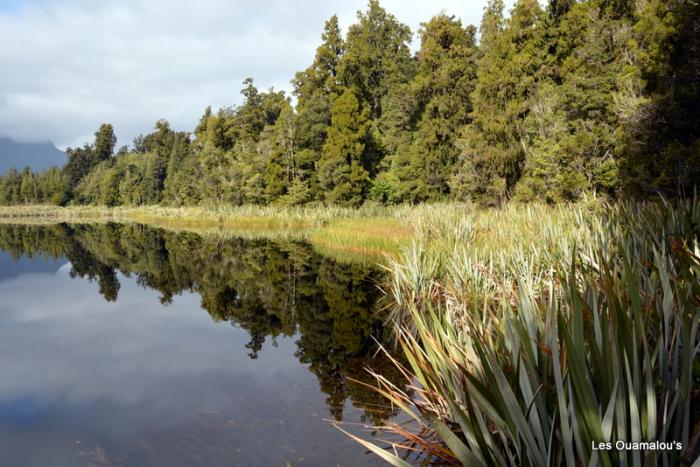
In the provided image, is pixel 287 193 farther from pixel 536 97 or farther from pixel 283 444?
pixel 283 444

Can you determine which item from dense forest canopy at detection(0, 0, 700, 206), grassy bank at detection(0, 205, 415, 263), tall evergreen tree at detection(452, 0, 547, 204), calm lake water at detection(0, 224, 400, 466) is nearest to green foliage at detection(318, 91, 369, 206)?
dense forest canopy at detection(0, 0, 700, 206)

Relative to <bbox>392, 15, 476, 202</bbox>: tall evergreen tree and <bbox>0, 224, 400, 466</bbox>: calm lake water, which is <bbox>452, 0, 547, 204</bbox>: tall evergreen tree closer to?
<bbox>392, 15, 476, 202</bbox>: tall evergreen tree

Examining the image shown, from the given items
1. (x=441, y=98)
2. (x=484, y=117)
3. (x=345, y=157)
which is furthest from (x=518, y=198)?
(x=345, y=157)

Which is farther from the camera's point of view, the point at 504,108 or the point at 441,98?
the point at 441,98

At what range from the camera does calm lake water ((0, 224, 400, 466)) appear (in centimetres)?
452

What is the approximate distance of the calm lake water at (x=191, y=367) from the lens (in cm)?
452

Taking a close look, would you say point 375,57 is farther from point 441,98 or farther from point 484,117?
point 484,117

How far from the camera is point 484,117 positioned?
21609 millimetres

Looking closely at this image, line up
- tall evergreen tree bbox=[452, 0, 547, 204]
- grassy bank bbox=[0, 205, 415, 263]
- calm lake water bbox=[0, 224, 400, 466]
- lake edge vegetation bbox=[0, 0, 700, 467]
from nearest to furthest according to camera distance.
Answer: lake edge vegetation bbox=[0, 0, 700, 467], calm lake water bbox=[0, 224, 400, 466], grassy bank bbox=[0, 205, 415, 263], tall evergreen tree bbox=[452, 0, 547, 204]

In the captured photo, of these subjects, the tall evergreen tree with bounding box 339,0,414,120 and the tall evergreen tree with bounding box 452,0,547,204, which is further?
the tall evergreen tree with bounding box 339,0,414,120

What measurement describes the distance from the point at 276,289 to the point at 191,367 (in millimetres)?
5217

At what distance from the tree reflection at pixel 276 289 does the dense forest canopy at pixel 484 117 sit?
8.80 m

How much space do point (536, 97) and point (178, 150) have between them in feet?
171

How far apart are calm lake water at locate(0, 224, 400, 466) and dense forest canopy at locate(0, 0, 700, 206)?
9.07 meters
